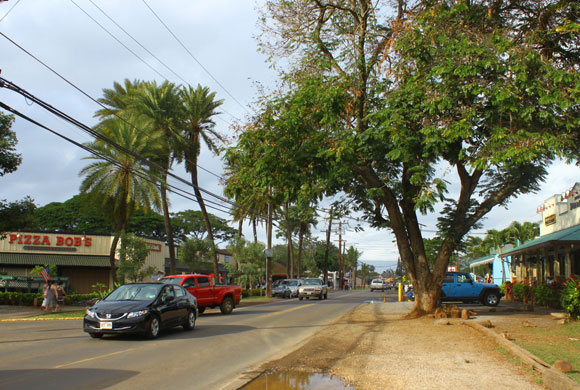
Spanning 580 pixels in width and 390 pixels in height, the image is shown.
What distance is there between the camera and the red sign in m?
37.7

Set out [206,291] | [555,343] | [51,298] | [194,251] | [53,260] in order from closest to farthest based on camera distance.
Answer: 1. [555,343]
2. [206,291]
3. [51,298]
4. [53,260]
5. [194,251]

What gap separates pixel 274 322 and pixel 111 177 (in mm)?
16256

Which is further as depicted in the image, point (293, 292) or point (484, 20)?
point (293, 292)

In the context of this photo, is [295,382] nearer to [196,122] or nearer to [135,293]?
[135,293]

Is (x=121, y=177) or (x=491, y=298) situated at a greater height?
(x=121, y=177)

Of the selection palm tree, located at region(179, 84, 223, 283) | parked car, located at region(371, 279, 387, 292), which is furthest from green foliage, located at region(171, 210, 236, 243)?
palm tree, located at region(179, 84, 223, 283)

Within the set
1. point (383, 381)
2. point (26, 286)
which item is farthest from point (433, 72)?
point (26, 286)

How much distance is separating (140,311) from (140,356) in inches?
97.3

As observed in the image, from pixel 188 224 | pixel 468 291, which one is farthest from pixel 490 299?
pixel 188 224

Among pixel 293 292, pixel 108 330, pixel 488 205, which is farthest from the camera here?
pixel 293 292

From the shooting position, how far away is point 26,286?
2947 centimetres

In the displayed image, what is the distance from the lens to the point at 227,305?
22906mm

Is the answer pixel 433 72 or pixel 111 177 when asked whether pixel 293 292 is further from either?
pixel 433 72

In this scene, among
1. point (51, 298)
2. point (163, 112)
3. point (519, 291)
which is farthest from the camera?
point (163, 112)
